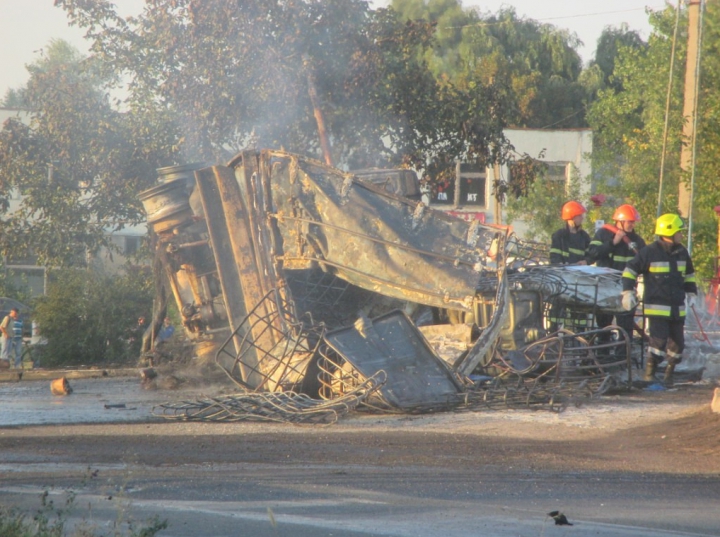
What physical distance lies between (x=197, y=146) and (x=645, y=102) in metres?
22.0

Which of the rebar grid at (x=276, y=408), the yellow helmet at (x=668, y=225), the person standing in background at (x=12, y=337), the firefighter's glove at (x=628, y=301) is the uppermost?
the yellow helmet at (x=668, y=225)

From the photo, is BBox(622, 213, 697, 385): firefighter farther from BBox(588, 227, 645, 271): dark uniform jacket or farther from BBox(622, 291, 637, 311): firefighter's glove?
BBox(588, 227, 645, 271): dark uniform jacket

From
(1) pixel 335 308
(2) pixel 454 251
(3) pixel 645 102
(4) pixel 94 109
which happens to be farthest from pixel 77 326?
(3) pixel 645 102

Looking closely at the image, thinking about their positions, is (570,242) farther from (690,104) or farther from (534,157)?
(534,157)

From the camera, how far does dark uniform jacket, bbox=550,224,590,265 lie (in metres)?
12.6

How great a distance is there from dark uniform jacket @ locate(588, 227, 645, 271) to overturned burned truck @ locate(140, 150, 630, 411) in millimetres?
1191

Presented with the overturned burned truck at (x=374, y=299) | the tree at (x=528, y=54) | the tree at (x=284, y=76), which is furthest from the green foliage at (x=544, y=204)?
the overturned burned truck at (x=374, y=299)

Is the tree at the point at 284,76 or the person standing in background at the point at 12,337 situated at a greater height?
the tree at the point at 284,76

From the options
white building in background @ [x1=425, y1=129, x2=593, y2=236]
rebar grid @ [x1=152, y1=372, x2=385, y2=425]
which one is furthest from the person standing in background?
white building in background @ [x1=425, y1=129, x2=593, y2=236]

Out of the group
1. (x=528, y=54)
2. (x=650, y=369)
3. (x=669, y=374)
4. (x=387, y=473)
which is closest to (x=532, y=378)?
(x=650, y=369)

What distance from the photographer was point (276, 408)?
8961mm

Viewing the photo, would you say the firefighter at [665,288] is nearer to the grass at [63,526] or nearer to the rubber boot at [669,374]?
the rubber boot at [669,374]

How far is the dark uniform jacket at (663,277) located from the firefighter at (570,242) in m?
1.65

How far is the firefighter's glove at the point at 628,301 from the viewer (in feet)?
34.2
